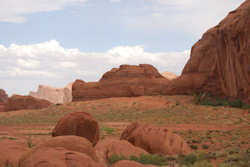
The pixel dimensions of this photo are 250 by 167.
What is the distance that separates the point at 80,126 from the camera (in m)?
11.2

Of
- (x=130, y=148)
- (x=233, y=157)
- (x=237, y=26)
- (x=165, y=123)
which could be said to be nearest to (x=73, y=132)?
(x=130, y=148)

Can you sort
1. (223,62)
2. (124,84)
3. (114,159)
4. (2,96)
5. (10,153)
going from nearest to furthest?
(10,153), (114,159), (223,62), (124,84), (2,96)

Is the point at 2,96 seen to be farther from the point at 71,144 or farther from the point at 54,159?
the point at 54,159

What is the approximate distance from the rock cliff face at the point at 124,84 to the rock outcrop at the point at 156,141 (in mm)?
27728

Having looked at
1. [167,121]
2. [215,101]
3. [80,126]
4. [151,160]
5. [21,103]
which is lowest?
[167,121]

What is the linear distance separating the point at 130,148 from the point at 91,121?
5.46ft

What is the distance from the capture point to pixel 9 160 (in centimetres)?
745

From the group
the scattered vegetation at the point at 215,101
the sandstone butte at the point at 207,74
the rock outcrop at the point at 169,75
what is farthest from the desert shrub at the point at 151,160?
the rock outcrop at the point at 169,75

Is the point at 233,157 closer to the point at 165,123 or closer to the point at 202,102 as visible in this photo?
the point at 165,123

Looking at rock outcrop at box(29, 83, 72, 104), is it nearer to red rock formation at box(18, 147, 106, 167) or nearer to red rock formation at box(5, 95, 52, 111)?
red rock formation at box(5, 95, 52, 111)

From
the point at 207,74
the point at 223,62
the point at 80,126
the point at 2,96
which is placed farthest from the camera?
the point at 2,96

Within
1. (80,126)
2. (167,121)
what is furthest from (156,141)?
(167,121)

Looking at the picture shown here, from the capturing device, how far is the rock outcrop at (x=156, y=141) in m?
12.2

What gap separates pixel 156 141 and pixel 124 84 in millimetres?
29733
